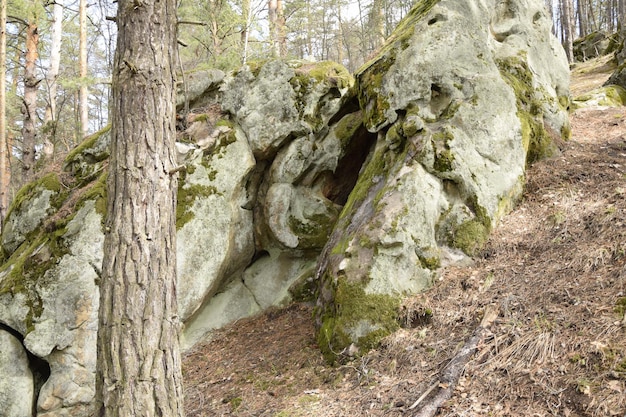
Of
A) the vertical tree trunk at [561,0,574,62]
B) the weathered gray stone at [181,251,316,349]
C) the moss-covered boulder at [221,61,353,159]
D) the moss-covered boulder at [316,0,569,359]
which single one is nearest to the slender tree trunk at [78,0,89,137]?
the moss-covered boulder at [221,61,353,159]

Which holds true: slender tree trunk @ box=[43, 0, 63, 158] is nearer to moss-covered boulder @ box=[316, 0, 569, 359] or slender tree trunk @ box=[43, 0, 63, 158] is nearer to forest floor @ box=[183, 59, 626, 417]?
forest floor @ box=[183, 59, 626, 417]

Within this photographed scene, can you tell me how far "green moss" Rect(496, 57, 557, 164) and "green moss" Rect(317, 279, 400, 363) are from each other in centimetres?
410

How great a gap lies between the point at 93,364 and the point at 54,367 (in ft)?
1.76

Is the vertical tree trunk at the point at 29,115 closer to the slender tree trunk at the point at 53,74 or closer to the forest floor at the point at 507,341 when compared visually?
the slender tree trunk at the point at 53,74

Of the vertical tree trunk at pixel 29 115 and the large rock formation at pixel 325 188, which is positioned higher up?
the vertical tree trunk at pixel 29 115

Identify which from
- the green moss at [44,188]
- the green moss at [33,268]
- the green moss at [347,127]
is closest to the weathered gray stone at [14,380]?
the green moss at [33,268]

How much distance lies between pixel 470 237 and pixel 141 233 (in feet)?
14.9

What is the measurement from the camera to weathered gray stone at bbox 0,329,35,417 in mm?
6012

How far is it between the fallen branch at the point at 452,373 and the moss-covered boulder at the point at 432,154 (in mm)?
1082

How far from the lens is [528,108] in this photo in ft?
25.7

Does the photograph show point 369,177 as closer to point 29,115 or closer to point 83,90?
point 29,115

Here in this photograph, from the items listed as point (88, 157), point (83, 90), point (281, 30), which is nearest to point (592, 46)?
point (281, 30)

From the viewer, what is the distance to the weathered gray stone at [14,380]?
6.01m

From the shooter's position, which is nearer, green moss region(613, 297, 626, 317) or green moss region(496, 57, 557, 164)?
green moss region(613, 297, 626, 317)
